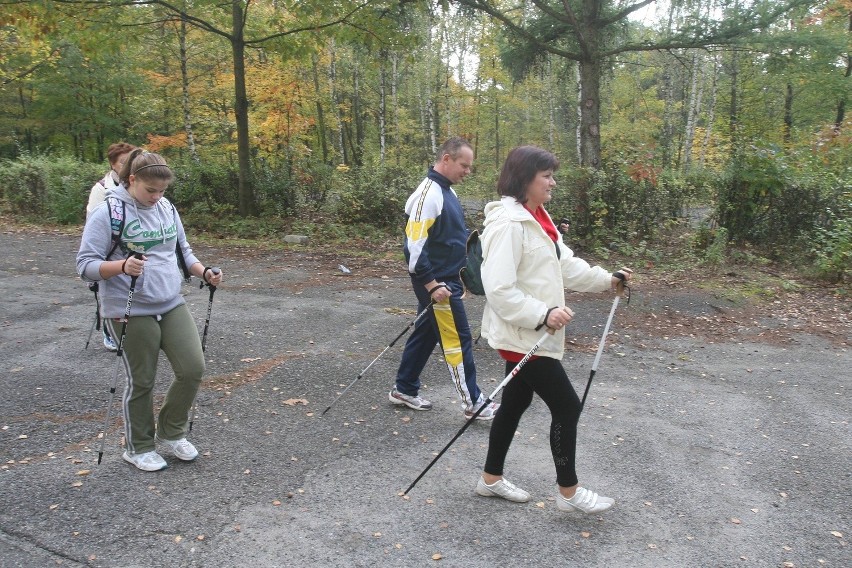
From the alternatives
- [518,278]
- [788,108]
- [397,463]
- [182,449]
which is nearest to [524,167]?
[518,278]

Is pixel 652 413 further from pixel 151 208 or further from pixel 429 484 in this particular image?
pixel 151 208

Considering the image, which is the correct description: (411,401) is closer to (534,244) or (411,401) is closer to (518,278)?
(518,278)

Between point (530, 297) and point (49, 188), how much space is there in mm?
15919

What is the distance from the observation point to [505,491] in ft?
11.9

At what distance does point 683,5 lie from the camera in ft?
39.2

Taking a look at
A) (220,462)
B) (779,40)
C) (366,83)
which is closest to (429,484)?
(220,462)

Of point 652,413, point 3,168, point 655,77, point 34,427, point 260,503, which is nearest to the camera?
point 260,503

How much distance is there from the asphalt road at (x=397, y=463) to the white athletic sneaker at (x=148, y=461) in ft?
0.17

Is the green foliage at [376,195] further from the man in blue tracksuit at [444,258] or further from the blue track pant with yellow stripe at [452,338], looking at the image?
the man in blue tracksuit at [444,258]

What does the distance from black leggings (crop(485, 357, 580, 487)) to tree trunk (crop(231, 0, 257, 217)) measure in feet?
38.8

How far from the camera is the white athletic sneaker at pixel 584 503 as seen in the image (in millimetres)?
3476

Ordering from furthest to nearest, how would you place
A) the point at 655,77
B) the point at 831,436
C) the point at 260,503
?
the point at 655,77, the point at 831,436, the point at 260,503

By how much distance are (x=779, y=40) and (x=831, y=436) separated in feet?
30.4

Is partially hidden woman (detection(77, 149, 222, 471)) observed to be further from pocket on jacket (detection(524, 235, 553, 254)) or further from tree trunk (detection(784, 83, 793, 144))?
tree trunk (detection(784, 83, 793, 144))
